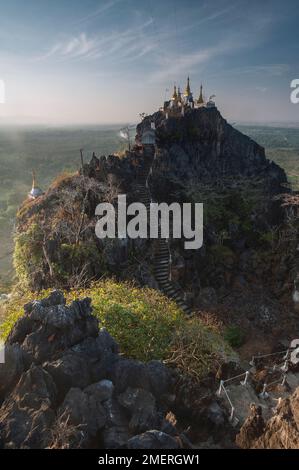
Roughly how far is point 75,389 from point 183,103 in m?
44.3

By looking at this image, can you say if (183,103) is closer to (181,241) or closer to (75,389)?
(181,241)

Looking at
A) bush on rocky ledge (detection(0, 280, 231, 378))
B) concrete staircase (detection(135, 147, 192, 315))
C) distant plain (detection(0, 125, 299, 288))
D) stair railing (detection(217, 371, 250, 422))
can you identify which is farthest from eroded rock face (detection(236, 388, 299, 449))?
distant plain (detection(0, 125, 299, 288))

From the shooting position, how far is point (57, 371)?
11773 millimetres

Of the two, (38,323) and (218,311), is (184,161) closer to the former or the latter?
(218,311)

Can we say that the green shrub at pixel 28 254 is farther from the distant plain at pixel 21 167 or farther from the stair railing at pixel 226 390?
the distant plain at pixel 21 167

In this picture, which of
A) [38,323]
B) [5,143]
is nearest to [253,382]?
[38,323]

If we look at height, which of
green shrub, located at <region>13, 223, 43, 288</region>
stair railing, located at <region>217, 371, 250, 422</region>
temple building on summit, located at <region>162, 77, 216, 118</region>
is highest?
temple building on summit, located at <region>162, 77, 216, 118</region>

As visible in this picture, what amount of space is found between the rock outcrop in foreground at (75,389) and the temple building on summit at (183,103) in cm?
3688

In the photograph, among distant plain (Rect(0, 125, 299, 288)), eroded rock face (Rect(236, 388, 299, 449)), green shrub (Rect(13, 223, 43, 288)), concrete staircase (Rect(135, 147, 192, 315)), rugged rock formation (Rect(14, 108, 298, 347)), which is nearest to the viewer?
eroded rock face (Rect(236, 388, 299, 449))

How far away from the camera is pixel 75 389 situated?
37.3ft

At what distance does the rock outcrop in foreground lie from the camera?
1000cm

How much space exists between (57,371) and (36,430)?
215 cm

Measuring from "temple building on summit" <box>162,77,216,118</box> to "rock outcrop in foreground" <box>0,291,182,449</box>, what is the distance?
121 ft

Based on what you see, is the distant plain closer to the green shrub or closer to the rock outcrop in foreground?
the green shrub
